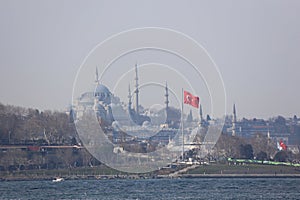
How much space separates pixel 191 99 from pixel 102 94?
80609 mm

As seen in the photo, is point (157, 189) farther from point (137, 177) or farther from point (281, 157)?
point (281, 157)

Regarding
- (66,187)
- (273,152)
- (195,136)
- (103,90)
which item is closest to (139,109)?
(103,90)

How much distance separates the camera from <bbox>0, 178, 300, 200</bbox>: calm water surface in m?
65.4

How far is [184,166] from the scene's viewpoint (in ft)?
342

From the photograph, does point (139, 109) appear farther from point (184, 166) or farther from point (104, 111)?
point (184, 166)

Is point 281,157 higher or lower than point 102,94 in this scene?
lower

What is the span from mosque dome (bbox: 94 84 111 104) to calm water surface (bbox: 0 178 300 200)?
304 ft

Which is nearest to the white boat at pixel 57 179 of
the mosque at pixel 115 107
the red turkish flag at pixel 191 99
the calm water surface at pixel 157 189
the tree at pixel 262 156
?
the calm water surface at pixel 157 189

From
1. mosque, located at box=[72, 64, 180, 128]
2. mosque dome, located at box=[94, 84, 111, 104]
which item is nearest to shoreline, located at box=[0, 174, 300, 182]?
mosque, located at box=[72, 64, 180, 128]

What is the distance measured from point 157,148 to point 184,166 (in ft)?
87.0

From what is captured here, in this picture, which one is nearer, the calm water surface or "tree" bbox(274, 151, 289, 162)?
the calm water surface

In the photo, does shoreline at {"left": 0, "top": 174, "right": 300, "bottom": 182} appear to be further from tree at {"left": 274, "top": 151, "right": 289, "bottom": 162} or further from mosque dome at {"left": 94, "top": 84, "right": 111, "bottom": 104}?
mosque dome at {"left": 94, "top": 84, "right": 111, "bottom": 104}

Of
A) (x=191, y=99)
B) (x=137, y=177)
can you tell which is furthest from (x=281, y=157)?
(x=137, y=177)

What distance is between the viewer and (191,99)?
107m
